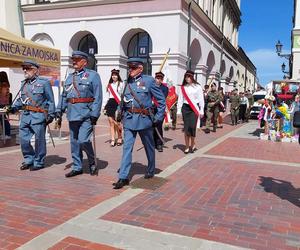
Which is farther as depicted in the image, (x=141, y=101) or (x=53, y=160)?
(x=53, y=160)

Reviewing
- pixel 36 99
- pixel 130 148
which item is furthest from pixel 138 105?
pixel 36 99

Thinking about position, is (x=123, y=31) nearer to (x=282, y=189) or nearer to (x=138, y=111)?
(x=138, y=111)

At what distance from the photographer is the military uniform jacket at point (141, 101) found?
565 cm

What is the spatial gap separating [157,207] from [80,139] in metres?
Result: 1.91

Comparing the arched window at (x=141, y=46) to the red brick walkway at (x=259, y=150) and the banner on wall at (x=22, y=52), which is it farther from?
the banner on wall at (x=22, y=52)

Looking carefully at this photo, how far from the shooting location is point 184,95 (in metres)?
8.41

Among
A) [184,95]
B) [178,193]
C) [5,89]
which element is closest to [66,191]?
[178,193]

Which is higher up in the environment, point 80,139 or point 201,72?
point 201,72

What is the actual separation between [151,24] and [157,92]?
48.6ft

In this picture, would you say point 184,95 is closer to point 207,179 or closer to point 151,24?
point 207,179

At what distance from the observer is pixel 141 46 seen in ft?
72.9

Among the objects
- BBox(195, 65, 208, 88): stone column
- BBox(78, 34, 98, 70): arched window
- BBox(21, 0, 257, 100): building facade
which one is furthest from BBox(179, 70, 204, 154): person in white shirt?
BBox(195, 65, 208, 88): stone column

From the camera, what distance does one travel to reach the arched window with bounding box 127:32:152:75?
21969mm

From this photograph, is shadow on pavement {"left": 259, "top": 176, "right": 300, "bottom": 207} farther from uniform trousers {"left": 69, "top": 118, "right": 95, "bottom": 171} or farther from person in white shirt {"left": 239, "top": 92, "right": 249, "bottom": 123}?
person in white shirt {"left": 239, "top": 92, "right": 249, "bottom": 123}
